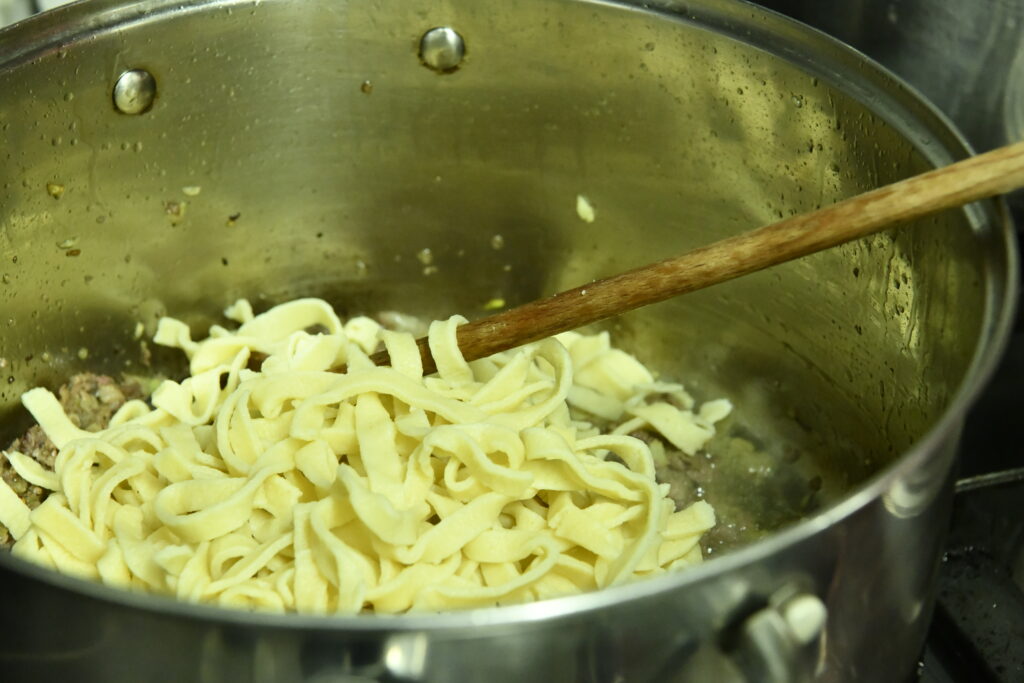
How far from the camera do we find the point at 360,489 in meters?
1.39

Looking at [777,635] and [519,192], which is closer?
[777,635]

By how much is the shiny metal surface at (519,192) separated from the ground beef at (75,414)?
1.3 inches

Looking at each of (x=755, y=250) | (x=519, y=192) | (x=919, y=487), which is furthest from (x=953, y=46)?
(x=919, y=487)

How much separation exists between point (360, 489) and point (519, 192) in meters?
0.78

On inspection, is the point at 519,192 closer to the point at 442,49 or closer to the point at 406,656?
the point at 442,49

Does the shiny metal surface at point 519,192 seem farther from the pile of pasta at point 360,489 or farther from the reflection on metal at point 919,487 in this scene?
the pile of pasta at point 360,489

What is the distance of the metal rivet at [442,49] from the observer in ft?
5.98

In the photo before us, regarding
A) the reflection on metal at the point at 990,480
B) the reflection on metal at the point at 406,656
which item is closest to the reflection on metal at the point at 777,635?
the reflection on metal at the point at 406,656

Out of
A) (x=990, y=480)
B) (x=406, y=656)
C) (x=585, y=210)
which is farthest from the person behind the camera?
(x=585, y=210)

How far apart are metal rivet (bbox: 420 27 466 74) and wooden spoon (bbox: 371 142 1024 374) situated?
45 centimetres

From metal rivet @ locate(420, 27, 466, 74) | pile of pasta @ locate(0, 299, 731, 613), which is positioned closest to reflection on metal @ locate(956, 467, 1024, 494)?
pile of pasta @ locate(0, 299, 731, 613)

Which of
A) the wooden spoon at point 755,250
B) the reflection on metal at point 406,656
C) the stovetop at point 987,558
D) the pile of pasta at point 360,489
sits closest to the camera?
the reflection on metal at point 406,656

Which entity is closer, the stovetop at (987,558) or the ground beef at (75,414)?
the stovetop at (987,558)

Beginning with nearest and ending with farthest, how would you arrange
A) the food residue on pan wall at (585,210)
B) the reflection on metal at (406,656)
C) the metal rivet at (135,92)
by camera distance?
the reflection on metal at (406,656) < the metal rivet at (135,92) < the food residue on pan wall at (585,210)
